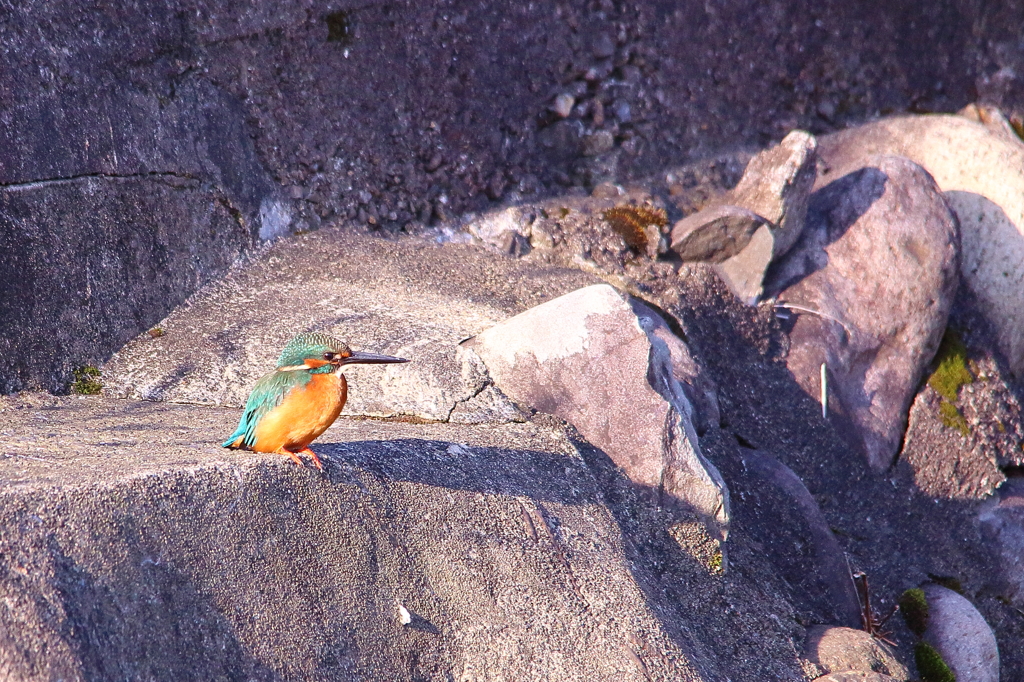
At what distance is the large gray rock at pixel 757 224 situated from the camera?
7.08m

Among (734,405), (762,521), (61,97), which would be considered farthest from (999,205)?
(61,97)

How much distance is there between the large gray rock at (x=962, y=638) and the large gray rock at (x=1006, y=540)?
2.02ft

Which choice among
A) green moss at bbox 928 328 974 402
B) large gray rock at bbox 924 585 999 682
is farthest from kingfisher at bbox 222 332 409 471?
green moss at bbox 928 328 974 402

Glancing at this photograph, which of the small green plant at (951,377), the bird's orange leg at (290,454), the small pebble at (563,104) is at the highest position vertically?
the small pebble at (563,104)

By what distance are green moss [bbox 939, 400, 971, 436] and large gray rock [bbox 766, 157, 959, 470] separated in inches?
10.4

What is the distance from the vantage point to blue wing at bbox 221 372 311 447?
3.68 metres

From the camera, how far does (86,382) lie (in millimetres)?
5035

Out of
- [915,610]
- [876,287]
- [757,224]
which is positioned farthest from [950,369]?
[915,610]

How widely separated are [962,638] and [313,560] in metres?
4.58

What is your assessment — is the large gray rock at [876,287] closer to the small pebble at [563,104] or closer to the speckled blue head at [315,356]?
the small pebble at [563,104]

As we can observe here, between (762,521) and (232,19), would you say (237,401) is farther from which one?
(762,521)

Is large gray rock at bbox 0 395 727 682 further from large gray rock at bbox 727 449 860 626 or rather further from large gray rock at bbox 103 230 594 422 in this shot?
large gray rock at bbox 727 449 860 626

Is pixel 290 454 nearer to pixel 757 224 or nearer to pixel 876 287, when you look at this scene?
pixel 757 224

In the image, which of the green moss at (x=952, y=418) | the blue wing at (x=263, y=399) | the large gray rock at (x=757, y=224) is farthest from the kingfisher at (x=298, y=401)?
the green moss at (x=952, y=418)
